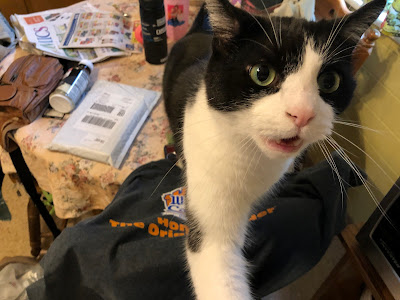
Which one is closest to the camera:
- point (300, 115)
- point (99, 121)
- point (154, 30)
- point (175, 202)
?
point (300, 115)

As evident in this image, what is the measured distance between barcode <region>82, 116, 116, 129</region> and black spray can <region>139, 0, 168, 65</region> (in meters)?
0.38

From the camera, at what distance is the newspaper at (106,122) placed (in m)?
0.97

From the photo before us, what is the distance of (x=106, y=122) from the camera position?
1054 millimetres

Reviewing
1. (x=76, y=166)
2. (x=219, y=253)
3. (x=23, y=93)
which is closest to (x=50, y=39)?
(x=23, y=93)

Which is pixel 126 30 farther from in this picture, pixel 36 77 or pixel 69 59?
pixel 36 77

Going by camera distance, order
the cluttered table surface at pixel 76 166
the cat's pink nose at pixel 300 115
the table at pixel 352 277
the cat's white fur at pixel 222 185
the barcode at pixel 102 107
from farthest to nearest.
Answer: the barcode at pixel 102 107
the cluttered table surface at pixel 76 166
the table at pixel 352 277
the cat's white fur at pixel 222 185
the cat's pink nose at pixel 300 115

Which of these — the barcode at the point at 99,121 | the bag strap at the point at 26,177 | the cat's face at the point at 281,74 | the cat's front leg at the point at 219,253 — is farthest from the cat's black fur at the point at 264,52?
the bag strap at the point at 26,177

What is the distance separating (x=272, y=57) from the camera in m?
0.51

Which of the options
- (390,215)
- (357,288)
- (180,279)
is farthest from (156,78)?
(357,288)

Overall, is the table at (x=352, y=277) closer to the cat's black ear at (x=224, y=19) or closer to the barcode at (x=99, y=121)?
the cat's black ear at (x=224, y=19)

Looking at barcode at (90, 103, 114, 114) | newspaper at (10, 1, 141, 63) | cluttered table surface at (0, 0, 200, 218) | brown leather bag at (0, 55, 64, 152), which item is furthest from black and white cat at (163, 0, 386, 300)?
newspaper at (10, 1, 141, 63)

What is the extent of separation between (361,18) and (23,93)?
0.97m

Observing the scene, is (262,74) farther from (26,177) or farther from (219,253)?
(26,177)

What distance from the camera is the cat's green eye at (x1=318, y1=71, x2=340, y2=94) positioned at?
0.52 meters
